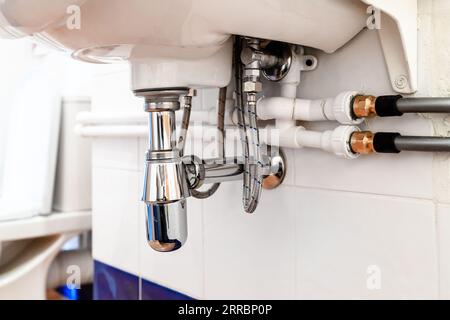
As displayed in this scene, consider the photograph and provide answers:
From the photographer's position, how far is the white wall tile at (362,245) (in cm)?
59

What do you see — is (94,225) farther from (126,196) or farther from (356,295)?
(356,295)

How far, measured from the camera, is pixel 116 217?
1.12 m

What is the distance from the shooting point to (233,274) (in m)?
0.84

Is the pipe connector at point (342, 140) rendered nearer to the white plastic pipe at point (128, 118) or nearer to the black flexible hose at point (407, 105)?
the black flexible hose at point (407, 105)

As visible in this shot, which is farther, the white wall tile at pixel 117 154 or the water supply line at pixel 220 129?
the white wall tile at pixel 117 154

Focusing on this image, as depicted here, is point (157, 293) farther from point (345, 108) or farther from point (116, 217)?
point (345, 108)

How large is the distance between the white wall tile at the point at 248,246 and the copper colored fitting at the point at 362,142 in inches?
6.9

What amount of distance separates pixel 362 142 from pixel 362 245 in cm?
16

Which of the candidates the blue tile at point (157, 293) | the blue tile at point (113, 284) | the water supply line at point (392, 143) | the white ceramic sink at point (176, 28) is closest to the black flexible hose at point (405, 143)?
the water supply line at point (392, 143)

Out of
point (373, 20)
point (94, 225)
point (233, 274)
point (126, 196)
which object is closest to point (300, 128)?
point (373, 20)

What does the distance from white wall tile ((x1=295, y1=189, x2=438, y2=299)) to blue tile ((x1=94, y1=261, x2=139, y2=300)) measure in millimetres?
497

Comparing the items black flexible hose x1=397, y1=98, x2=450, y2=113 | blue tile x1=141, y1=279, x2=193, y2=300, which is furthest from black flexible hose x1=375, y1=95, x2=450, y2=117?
blue tile x1=141, y1=279, x2=193, y2=300

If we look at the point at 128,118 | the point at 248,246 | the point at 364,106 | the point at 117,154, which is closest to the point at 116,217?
the point at 117,154
